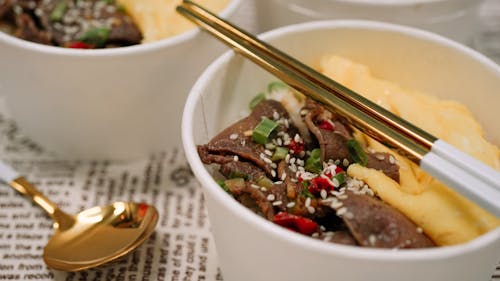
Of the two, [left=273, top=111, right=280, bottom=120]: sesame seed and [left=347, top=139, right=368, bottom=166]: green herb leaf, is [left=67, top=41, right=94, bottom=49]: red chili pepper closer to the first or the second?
[left=273, top=111, right=280, bottom=120]: sesame seed

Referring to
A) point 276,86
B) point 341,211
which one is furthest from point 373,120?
point 276,86

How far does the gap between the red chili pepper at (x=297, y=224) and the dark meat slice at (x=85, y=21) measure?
0.75 m

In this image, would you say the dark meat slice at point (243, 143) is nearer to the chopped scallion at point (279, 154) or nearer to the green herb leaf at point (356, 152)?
the chopped scallion at point (279, 154)

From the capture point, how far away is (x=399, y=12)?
1.54m

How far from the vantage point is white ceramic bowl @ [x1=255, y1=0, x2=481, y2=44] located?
1530 millimetres

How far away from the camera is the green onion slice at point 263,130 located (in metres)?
1.23

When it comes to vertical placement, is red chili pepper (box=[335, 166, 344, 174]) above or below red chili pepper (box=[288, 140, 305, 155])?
above

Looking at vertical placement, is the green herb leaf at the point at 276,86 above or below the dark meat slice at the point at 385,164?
below

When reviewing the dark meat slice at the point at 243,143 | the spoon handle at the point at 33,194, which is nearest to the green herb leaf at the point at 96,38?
the spoon handle at the point at 33,194

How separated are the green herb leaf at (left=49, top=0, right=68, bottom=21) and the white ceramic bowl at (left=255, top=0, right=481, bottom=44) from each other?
1.92 feet

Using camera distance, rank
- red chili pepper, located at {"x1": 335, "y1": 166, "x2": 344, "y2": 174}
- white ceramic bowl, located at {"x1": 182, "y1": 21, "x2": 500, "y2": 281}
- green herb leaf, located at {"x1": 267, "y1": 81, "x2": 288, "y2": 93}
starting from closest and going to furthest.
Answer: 1. white ceramic bowl, located at {"x1": 182, "y1": 21, "x2": 500, "y2": 281}
2. red chili pepper, located at {"x1": 335, "y1": 166, "x2": 344, "y2": 174}
3. green herb leaf, located at {"x1": 267, "y1": 81, "x2": 288, "y2": 93}

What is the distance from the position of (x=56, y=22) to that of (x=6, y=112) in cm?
33

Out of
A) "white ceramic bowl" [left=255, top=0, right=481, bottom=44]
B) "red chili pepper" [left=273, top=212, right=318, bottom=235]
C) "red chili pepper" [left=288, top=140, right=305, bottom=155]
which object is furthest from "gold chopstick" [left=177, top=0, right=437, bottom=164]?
"white ceramic bowl" [left=255, top=0, right=481, bottom=44]

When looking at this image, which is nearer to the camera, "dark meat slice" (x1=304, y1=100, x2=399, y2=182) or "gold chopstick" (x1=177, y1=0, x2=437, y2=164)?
"gold chopstick" (x1=177, y1=0, x2=437, y2=164)
